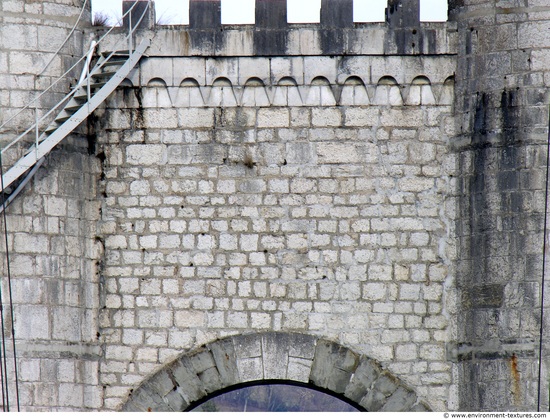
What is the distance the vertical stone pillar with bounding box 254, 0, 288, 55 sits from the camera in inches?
531

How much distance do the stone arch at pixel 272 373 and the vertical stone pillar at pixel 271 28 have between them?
2.73 m

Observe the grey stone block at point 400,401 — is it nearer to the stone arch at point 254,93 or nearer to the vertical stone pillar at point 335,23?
the stone arch at point 254,93

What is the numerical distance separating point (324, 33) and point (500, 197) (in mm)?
2301

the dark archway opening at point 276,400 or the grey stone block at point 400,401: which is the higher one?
the grey stone block at point 400,401

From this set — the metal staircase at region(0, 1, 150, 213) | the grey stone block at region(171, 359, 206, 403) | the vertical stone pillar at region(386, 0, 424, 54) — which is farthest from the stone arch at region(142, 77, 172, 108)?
the grey stone block at region(171, 359, 206, 403)

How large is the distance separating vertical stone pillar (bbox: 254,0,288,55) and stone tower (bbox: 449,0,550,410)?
1705 millimetres

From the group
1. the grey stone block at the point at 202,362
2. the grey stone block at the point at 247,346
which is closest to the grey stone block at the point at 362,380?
the grey stone block at the point at 247,346

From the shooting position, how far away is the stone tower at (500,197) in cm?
1288

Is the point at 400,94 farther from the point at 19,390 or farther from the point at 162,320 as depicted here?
the point at 19,390

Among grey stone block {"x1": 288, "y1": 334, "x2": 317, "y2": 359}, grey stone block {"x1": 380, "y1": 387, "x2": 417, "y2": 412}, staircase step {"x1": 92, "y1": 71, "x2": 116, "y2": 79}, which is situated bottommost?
grey stone block {"x1": 380, "y1": 387, "x2": 417, "y2": 412}

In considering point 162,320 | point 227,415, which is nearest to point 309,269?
point 162,320

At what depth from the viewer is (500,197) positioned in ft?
42.9

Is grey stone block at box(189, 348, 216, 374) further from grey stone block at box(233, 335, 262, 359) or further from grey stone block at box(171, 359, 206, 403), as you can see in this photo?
grey stone block at box(233, 335, 262, 359)

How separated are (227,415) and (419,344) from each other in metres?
2.98
